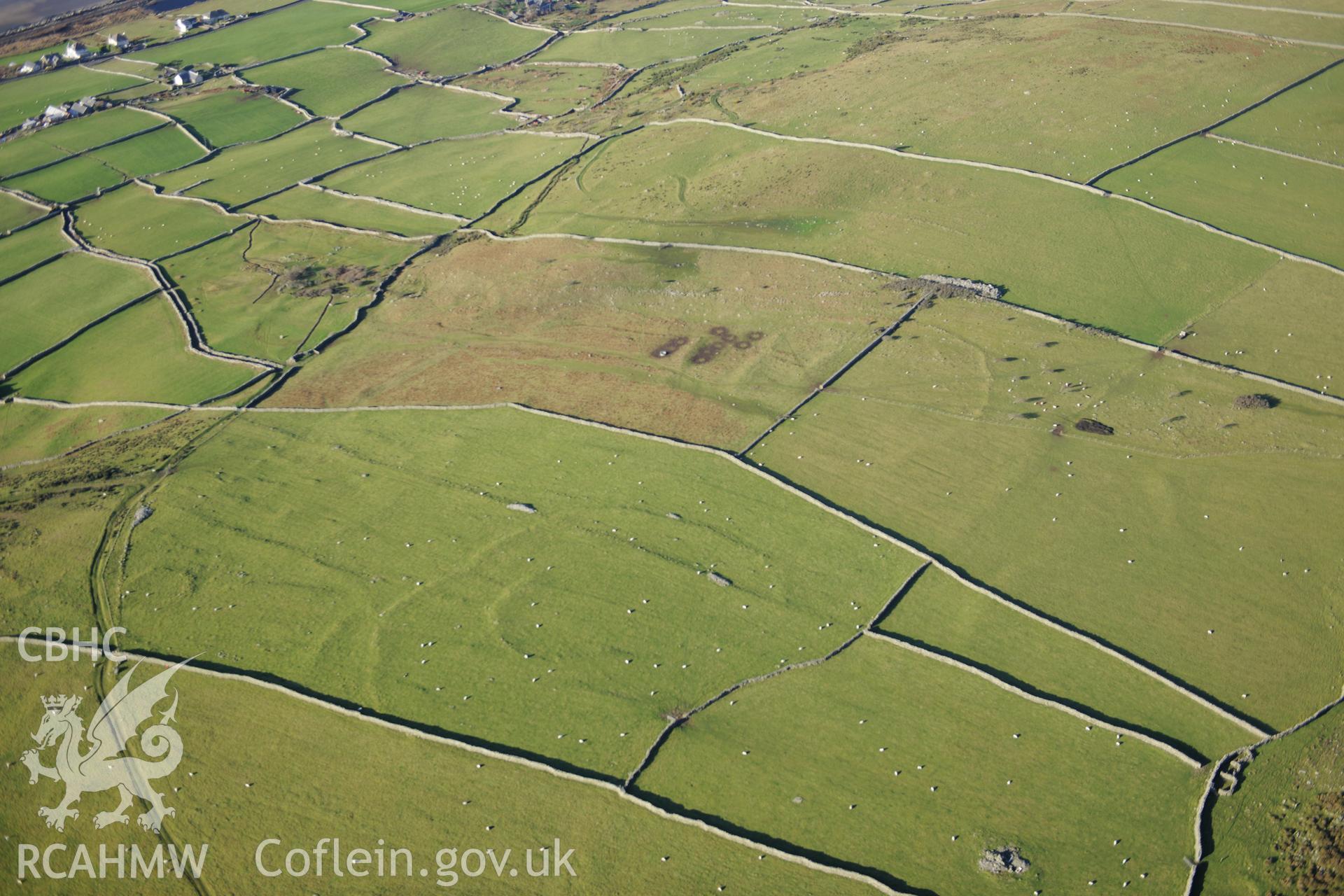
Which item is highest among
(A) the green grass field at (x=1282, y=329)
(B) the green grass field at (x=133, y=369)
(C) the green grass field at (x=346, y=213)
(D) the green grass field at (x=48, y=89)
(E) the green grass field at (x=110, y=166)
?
(D) the green grass field at (x=48, y=89)

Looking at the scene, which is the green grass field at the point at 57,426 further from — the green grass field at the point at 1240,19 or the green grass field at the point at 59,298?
the green grass field at the point at 1240,19

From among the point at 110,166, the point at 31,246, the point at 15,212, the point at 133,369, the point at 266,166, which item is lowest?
the point at 133,369

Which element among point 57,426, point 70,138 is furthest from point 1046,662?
point 70,138

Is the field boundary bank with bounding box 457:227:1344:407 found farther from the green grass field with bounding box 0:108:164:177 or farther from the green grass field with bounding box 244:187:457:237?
the green grass field with bounding box 0:108:164:177

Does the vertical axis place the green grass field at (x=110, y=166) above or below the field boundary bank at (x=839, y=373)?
above

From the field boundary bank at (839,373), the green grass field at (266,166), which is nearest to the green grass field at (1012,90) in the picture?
the field boundary bank at (839,373)

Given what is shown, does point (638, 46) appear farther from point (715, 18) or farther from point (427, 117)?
point (427, 117)
